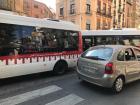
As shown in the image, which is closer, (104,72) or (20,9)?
(104,72)

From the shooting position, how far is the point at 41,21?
28.2 feet

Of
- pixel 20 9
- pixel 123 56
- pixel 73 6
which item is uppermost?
pixel 73 6

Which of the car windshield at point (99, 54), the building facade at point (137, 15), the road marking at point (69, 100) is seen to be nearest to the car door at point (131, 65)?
the car windshield at point (99, 54)

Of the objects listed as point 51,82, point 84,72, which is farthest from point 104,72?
point 51,82

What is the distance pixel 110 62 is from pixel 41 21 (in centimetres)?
359

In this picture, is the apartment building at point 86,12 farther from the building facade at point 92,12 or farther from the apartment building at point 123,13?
the apartment building at point 123,13

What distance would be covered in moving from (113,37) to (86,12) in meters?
19.0

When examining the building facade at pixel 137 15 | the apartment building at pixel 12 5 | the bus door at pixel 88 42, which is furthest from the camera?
the building facade at pixel 137 15

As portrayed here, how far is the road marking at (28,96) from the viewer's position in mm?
5812

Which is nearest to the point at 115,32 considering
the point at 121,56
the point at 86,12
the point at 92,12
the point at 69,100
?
the point at 121,56

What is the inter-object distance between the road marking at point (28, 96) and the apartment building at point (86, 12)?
26.8 meters

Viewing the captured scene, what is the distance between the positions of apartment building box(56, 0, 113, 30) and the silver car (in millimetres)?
26084

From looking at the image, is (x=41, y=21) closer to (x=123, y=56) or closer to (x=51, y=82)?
(x=51, y=82)

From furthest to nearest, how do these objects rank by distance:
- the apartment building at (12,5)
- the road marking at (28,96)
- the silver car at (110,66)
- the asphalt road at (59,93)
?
the apartment building at (12,5) < the silver car at (110,66) < the asphalt road at (59,93) < the road marking at (28,96)
